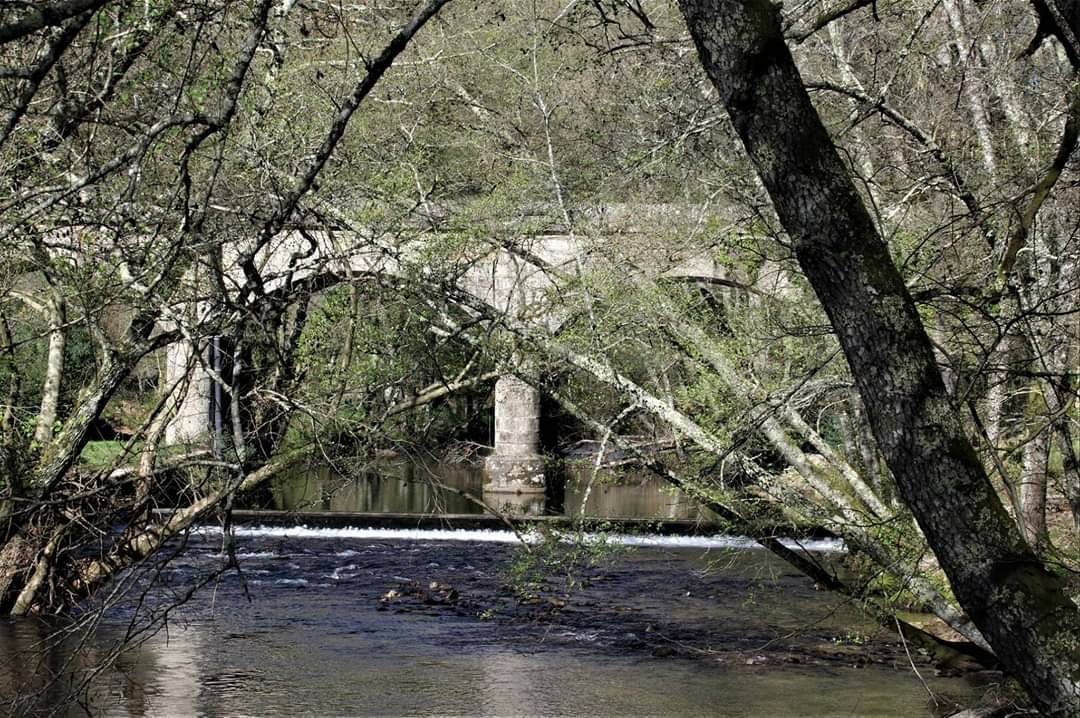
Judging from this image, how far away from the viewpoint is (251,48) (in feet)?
11.8

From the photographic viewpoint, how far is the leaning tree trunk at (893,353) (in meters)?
3.23

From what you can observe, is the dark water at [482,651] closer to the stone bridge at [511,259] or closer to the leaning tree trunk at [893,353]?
the stone bridge at [511,259]

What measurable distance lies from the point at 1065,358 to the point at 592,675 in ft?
13.3

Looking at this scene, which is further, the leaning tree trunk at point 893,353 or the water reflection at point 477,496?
the water reflection at point 477,496

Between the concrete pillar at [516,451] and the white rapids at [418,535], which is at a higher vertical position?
the concrete pillar at [516,451]

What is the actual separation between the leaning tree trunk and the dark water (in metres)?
3.72

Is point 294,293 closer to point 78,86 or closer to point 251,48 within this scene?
point 251,48

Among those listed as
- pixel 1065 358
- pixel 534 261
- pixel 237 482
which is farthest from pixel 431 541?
pixel 237 482

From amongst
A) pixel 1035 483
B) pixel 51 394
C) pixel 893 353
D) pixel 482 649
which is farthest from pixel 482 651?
pixel 893 353

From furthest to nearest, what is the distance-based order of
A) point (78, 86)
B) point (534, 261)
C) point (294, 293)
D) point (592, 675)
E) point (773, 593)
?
1. point (773, 593)
2. point (592, 675)
3. point (534, 261)
4. point (78, 86)
5. point (294, 293)

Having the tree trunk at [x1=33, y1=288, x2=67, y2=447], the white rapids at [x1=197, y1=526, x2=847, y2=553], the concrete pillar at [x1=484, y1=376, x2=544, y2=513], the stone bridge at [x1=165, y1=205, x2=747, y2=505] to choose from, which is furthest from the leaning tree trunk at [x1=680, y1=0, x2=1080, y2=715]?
the concrete pillar at [x1=484, y1=376, x2=544, y2=513]

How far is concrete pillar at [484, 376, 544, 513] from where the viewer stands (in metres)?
22.6

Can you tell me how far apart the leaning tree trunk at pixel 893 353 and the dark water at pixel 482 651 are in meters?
3.72

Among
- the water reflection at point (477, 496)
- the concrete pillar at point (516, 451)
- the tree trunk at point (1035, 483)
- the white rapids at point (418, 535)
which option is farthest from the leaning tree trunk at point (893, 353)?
the concrete pillar at point (516, 451)
